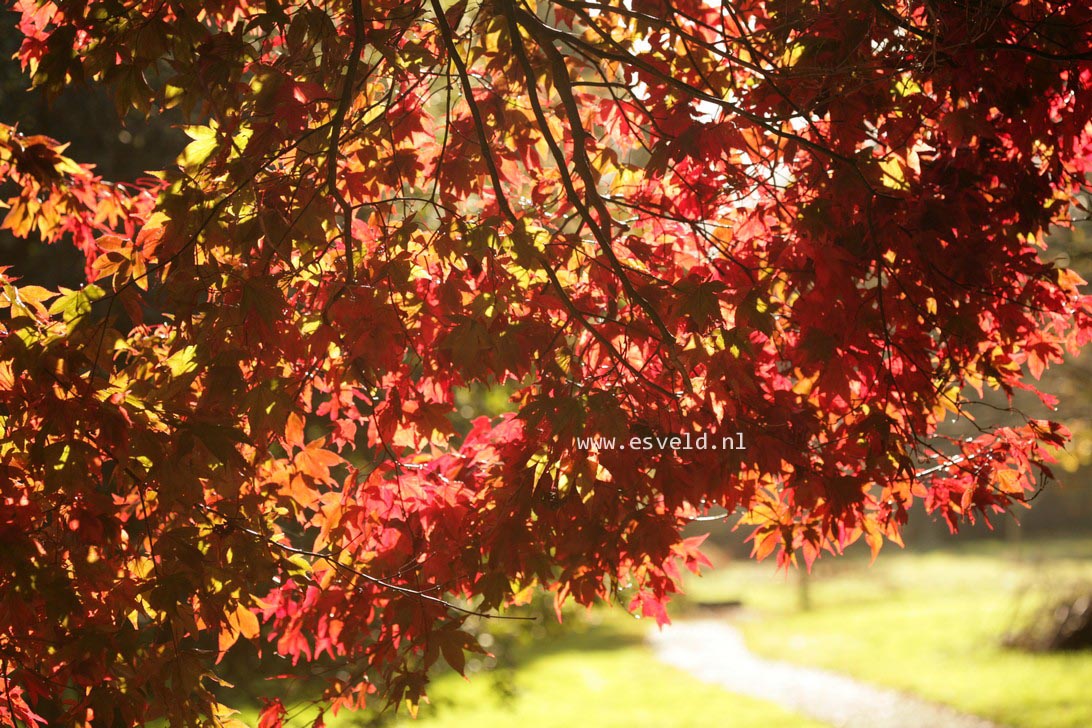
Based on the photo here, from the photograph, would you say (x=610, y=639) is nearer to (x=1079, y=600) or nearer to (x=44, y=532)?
(x=1079, y=600)

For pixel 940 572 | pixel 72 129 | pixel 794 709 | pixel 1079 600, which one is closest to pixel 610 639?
pixel 794 709

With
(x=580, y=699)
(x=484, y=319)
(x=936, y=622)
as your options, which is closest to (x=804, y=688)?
(x=580, y=699)

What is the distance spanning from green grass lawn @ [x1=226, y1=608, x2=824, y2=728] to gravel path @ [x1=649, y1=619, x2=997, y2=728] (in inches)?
17.3

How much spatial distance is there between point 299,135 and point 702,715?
8.96 metres

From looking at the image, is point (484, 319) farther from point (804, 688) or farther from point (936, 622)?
point (936, 622)

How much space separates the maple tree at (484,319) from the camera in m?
2.41

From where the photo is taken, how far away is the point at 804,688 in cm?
1188

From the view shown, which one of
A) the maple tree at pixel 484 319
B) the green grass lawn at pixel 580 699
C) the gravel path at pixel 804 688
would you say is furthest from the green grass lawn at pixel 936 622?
the maple tree at pixel 484 319

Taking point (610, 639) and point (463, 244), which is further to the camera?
point (610, 639)

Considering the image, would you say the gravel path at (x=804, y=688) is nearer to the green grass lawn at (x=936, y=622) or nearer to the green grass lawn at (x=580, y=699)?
the green grass lawn at (x=936, y=622)

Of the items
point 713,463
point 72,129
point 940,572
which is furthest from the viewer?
point 940,572

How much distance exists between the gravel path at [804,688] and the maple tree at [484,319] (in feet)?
25.2

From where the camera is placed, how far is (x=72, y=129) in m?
6.34

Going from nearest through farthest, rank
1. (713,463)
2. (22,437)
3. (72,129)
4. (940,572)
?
1. (22,437)
2. (713,463)
3. (72,129)
4. (940,572)
